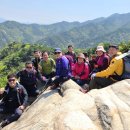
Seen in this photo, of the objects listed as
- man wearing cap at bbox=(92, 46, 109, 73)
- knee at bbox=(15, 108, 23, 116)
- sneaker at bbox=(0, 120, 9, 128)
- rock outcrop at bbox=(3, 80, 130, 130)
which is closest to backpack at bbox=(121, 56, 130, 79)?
rock outcrop at bbox=(3, 80, 130, 130)

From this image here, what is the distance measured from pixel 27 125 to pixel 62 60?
429 cm

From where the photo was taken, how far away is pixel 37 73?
16.9 meters

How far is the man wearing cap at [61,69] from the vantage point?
13617 millimetres

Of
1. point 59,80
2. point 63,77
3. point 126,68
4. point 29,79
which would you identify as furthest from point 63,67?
point 126,68

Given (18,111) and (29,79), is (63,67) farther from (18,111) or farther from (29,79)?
(18,111)

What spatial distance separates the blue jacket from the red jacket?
127cm

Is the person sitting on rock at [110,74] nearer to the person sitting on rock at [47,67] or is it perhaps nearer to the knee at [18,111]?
the knee at [18,111]

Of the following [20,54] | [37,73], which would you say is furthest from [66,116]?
[20,54]

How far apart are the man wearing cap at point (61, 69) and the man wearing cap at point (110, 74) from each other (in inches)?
55.9

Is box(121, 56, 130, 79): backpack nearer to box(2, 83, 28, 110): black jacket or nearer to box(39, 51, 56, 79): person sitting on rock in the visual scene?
box(2, 83, 28, 110): black jacket

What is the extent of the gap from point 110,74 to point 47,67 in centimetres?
640

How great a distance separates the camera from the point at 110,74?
40.0 feet

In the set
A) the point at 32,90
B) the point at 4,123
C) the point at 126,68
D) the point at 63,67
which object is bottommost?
the point at 4,123

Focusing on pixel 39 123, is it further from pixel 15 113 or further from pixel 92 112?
pixel 15 113
